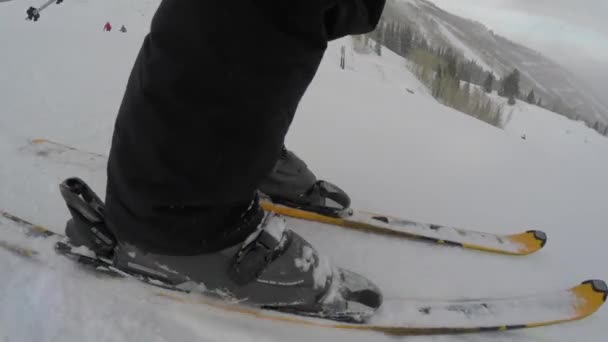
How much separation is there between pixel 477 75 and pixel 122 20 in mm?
49613

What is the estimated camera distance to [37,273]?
837mm

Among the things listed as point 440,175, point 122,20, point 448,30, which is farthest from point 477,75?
point 440,175

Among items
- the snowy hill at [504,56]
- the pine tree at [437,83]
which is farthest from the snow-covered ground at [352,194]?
the snowy hill at [504,56]

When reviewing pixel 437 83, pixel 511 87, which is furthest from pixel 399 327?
pixel 511 87

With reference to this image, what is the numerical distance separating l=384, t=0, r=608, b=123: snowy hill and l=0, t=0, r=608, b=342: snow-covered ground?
2189 inches

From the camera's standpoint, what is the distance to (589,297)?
95 centimetres

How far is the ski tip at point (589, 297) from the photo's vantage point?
926 mm

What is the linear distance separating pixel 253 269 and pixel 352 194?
0.70m

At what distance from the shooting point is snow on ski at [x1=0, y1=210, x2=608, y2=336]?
83 centimetres

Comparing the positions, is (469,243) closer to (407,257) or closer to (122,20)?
(407,257)

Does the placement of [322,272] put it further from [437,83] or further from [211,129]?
[437,83]

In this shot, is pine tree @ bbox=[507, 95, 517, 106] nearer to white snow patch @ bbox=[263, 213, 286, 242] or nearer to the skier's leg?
white snow patch @ bbox=[263, 213, 286, 242]

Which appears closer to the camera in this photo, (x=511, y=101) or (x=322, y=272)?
(x=322, y=272)

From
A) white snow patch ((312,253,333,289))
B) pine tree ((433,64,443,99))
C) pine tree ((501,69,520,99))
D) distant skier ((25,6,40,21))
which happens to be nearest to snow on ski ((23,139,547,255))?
white snow patch ((312,253,333,289))
